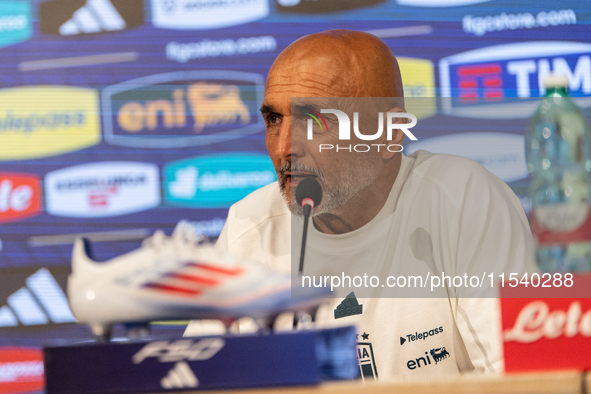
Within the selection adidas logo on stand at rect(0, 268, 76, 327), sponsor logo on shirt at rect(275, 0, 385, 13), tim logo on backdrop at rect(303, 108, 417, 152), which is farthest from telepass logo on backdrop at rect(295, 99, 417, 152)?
adidas logo on stand at rect(0, 268, 76, 327)

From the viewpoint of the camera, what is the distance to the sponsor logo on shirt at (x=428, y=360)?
1019mm

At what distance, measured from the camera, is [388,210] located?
1.20 m

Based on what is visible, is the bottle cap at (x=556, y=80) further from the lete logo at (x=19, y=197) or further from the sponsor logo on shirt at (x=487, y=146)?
the lete logo at (x=19, y=197)

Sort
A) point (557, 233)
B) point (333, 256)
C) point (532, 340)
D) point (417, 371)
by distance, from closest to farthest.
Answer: point (532, 340) < point (557, 233) < point (417, 371) < point (333, 256)

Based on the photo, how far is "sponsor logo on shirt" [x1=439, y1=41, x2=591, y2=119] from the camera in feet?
7.10

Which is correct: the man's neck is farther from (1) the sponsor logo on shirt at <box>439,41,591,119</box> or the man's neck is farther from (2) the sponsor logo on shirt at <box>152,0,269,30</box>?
(2) the sponsor logo on shirt at <box>152,0,269,30</box>

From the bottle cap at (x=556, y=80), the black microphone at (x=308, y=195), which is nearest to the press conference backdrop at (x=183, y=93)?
the black microphone at (x=308, y=195)

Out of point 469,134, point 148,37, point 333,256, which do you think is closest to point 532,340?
point 333,256

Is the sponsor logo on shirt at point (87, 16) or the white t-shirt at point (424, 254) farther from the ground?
the sponsor logo on shirt at point (87, 16)

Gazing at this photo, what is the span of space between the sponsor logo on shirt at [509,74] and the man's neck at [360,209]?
1.04 metres

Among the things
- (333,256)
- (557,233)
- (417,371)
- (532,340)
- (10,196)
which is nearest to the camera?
(532,340)

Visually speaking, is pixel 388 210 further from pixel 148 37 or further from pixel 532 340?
pixel 148 37

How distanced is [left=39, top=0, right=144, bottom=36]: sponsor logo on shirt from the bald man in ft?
4.10

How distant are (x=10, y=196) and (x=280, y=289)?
6.47ft
